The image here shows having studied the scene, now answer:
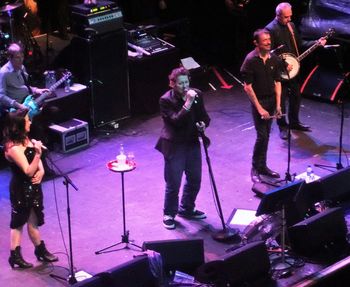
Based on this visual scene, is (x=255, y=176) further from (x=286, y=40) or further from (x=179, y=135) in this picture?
(x=286, y=40)

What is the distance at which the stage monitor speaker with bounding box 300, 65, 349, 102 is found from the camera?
13.0 m

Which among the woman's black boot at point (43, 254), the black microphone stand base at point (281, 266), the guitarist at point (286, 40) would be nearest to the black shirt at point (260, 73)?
the guitarist at point (286, 40)

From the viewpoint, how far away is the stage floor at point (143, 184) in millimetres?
8797

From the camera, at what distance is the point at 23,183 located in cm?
823

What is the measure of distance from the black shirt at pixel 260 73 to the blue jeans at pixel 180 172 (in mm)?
1297

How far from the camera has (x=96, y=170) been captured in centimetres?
1080

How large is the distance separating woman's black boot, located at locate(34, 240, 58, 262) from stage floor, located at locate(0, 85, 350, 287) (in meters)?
0.08

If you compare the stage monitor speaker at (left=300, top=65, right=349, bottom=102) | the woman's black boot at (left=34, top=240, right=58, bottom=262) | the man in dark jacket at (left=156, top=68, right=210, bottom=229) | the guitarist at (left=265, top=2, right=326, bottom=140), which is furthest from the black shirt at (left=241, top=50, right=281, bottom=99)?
the stage monitor speaker at (left=300, top=65, right=349, bottom=102)

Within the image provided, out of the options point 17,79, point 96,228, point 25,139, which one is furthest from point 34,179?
point 17,79

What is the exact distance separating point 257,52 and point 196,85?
153 inches

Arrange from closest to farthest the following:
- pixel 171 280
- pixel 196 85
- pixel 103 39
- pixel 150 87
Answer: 1. pixel 171 280
2. pixel 103 39
3. pixel 150 87
4. pixel 196 85

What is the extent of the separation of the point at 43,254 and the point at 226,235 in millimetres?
1893

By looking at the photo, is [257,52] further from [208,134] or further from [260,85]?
[208,134]

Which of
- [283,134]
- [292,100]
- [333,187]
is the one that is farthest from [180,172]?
[292,100]
